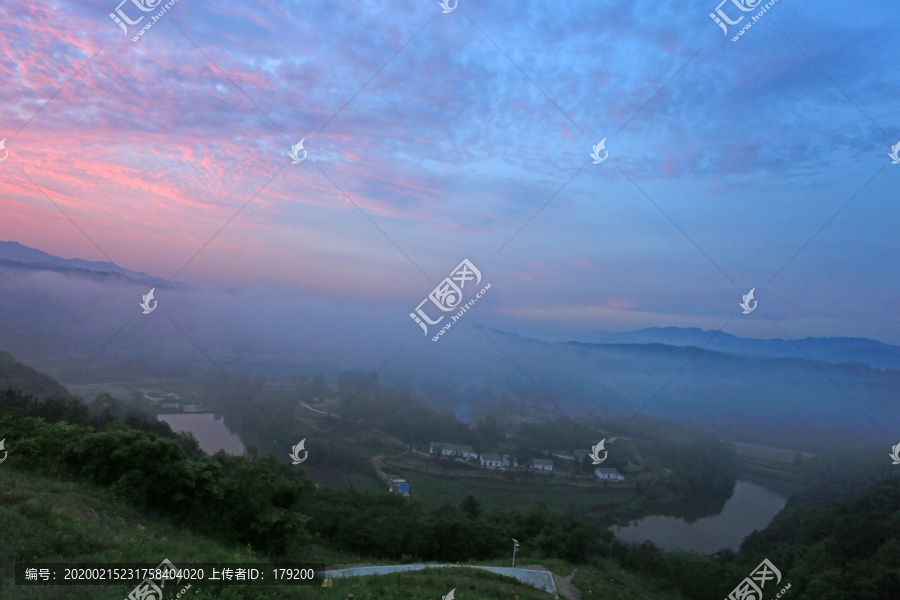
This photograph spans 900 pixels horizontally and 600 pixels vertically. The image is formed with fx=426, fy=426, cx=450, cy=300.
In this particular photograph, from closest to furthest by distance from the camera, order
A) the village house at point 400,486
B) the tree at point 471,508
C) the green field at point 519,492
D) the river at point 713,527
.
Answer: the tree at point 471,508 < the village house at point 400,486 < the river at point 713,527 < the green field at point 519,492

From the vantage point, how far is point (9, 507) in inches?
334

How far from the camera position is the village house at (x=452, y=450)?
158 ft

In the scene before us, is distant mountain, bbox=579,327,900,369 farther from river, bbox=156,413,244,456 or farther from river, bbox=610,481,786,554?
river, bbox=156,413,244,456

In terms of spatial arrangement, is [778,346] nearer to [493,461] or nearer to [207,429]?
[493,461]

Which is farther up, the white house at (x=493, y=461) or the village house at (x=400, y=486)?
the white house at (x=493, y=461)

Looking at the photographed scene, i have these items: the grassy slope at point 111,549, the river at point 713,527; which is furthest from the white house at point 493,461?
the grassy slope at point 111,549

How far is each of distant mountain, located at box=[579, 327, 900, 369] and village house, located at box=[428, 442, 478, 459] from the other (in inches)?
1238

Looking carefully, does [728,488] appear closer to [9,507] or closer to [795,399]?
[795,399]

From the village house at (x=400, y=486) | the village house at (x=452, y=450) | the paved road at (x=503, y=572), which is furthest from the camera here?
the village house at (x=452, y=450)

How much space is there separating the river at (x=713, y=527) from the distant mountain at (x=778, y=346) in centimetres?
1811

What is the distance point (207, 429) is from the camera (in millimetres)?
33344

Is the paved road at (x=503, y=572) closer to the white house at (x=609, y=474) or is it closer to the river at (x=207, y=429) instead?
the river at (x=207, y=429)

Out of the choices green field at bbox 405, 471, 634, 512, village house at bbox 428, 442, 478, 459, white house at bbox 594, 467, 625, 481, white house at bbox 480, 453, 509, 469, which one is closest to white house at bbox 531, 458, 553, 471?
green field at bbox 405, 471, 634, 512

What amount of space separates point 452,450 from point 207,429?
25.6m
